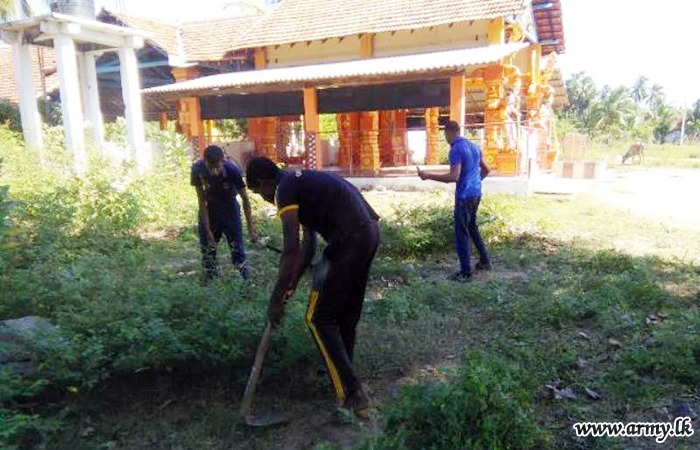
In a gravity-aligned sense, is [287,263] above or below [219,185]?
below

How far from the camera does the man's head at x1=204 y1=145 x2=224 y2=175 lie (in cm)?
492

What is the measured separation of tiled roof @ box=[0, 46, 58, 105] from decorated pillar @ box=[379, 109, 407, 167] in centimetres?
1168

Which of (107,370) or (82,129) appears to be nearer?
(107,370)

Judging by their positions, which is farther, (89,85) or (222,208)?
(89,85)

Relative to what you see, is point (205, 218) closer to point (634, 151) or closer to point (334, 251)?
point (334, 251)

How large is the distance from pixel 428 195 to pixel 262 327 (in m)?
8.58

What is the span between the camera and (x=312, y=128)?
45.7ft

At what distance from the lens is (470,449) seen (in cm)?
239

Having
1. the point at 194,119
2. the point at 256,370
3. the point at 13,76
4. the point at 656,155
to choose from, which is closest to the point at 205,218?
the point at 256,370

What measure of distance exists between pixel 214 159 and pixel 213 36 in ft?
49.5

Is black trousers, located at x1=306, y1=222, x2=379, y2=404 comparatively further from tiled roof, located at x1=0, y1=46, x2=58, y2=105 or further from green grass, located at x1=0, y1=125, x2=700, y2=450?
tiled roof, located at x1=0, y1=46, x2=58, y2=105

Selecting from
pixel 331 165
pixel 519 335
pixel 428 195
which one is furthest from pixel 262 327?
pixel 331 165

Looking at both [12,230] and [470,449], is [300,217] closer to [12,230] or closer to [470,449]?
[470,449]

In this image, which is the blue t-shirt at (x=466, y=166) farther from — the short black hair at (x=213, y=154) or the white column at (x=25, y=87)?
the white column at (x=25, y=87)
